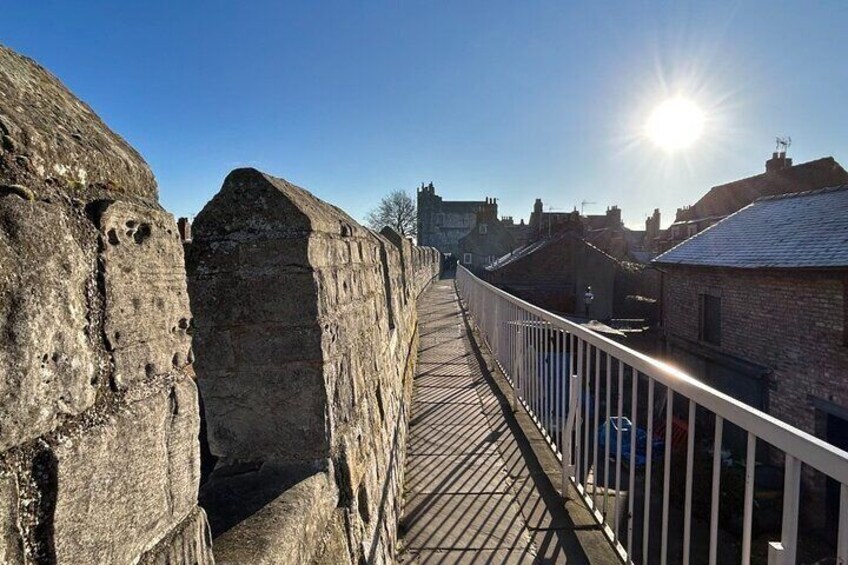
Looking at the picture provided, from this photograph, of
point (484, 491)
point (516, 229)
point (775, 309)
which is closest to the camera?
point (484, 491)

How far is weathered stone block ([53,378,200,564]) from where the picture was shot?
0.73 m

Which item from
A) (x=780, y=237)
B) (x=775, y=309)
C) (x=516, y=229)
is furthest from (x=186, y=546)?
(x=516, y=229)

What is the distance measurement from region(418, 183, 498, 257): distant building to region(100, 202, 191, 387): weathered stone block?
213 feet

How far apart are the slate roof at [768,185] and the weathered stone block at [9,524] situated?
36.4 meters

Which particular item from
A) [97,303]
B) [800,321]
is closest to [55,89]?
[97,303]

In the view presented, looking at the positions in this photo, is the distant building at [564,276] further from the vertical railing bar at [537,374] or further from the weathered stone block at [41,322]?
the weathered stone block at [41,322]

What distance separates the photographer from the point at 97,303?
81cm

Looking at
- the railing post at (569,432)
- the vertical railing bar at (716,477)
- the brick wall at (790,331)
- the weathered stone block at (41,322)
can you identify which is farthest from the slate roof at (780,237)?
the weathered stone block at (41,322)

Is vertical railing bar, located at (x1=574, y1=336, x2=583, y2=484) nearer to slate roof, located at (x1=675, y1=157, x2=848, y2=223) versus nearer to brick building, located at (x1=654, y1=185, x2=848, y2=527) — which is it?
brick building, located at (x1=654, y1=185, x2=848, y2=527)

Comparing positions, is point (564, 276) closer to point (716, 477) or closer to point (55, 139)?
point (716, 477)

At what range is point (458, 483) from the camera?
11.1 feet

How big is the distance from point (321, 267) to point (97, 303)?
3.50 feet

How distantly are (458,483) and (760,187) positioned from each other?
3703 centimetres

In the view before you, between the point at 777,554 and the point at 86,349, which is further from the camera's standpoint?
the point at 777,554
